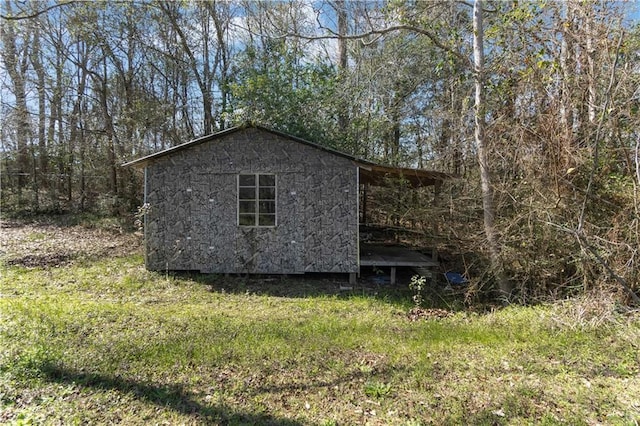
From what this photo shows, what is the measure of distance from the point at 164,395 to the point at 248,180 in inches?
200

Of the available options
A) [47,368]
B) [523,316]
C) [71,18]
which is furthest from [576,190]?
[71,18]

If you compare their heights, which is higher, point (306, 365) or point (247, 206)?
point (247, 206)

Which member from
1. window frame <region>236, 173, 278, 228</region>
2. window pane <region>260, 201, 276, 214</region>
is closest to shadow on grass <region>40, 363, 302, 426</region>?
window frame <region>236, 173, 278, 228</region>

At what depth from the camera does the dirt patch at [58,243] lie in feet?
27.7

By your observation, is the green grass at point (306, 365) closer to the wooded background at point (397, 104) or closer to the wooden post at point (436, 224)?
the wooded background at point (397, 104)

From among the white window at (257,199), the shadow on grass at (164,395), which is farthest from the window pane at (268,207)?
the shadow on grass at (164,395)

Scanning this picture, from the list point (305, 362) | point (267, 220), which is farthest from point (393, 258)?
point (305, 362)

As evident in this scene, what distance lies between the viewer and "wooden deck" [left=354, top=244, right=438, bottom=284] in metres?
7.53

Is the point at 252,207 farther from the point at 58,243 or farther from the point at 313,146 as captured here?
the point at 58,243

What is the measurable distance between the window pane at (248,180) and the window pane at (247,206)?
40 centimetres

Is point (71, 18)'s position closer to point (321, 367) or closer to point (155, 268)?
point (155, 268)

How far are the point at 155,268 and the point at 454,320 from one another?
6216mm

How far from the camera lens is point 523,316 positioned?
5.16m

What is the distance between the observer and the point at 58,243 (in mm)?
10141
